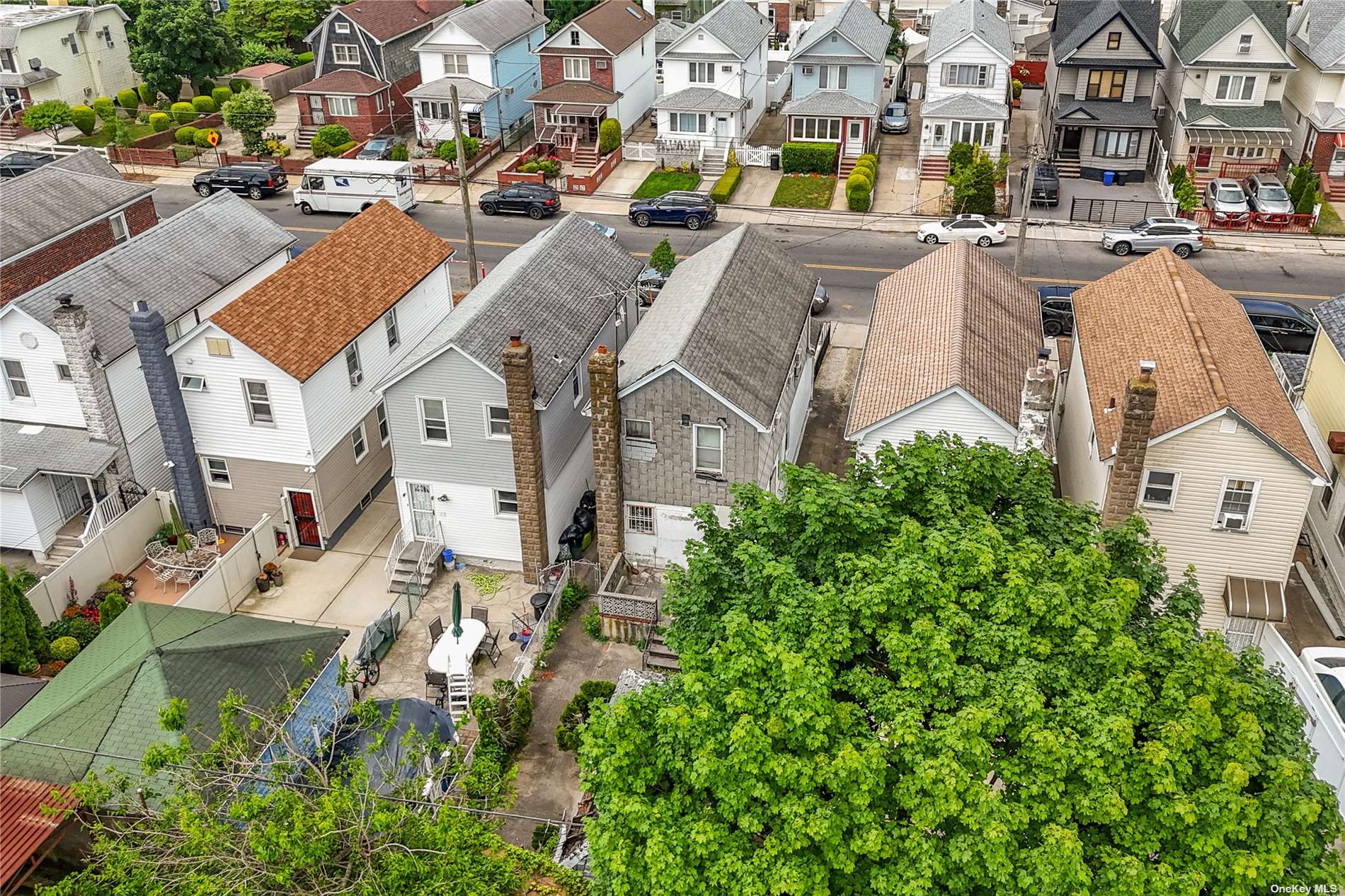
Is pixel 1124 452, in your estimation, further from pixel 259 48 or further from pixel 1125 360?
pixel 259 48

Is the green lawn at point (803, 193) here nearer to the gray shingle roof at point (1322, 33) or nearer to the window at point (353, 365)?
the gray shingle roof at point (1322, 33)

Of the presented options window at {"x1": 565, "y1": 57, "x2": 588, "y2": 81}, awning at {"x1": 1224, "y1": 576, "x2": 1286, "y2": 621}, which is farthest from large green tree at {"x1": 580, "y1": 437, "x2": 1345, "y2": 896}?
window at {"x1": 565, "y1": 57, "x2": 588, "y2": 81}

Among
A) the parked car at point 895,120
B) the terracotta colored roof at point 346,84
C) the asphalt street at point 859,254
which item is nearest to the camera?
the asphalt street at point 859,254

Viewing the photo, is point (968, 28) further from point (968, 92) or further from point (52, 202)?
point (52, 202)

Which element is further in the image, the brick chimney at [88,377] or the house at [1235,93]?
the house at [1235,93]

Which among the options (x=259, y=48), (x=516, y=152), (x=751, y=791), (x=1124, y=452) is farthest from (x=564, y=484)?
(x=259, y=48)

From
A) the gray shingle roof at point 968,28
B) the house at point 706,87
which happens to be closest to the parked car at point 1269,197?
the gray shingle roof at point 968,28
